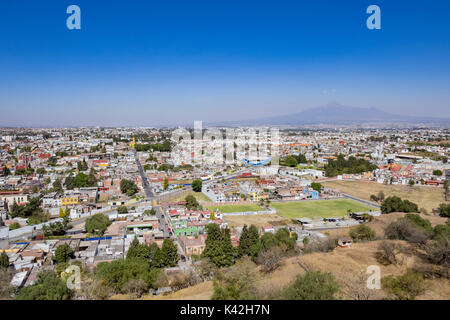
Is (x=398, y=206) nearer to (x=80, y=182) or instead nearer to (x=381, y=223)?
(x=381, y=223)

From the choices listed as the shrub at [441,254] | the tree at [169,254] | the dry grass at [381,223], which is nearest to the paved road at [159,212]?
the tree at [169,254]

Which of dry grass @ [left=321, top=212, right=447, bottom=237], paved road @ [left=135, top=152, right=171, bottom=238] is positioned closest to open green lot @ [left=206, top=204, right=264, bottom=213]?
paved road @ [left=135, top=152, right=171, bottom=238]

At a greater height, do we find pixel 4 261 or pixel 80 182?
pixel 80 182

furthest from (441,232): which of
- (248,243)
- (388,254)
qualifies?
(248,243)

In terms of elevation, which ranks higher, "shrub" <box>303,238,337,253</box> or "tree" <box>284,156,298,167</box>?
"tree" <box>284,156,298,167</box>

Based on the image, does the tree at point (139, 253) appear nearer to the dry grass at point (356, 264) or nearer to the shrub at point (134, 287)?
the shrub at point (134, 287)

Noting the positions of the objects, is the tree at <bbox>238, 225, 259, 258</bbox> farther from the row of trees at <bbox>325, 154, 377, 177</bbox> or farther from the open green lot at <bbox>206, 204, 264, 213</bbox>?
the row of trees at <bbox>325, 154, 377, 177</bbox>
